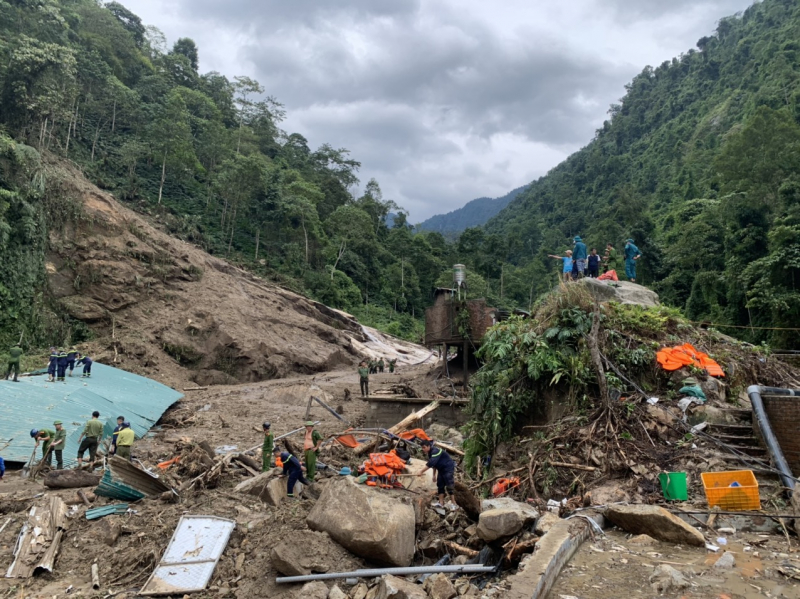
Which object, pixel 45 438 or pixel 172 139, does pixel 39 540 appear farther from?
pixel 172 139

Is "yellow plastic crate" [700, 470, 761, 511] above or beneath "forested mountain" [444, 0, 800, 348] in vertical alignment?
beneath

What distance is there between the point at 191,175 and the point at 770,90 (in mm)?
54143

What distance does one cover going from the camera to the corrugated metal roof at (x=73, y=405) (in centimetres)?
1061

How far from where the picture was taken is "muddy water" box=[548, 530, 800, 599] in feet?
14.3

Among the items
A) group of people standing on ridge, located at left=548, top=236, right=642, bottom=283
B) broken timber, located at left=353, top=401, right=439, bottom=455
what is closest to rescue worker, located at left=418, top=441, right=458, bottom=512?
broken timber, located at left=353, top=401, right=439, bottom=455

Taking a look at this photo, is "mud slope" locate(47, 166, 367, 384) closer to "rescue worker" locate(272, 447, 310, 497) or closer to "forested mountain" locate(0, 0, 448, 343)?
"forested mountain" locate(0, 0, 448, 343)

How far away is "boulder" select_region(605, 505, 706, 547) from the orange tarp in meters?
3.66

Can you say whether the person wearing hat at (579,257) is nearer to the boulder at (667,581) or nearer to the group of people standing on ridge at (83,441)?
the boulder at (667,581)

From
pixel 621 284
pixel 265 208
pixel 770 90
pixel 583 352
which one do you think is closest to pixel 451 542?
pixel 583 352

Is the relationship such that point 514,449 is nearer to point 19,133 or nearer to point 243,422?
point 243,422

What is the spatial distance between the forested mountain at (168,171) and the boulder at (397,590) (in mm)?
20565

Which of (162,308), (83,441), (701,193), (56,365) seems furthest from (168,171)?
(701,193)

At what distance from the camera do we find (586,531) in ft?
18.3

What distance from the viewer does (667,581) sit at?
14.5 feet
